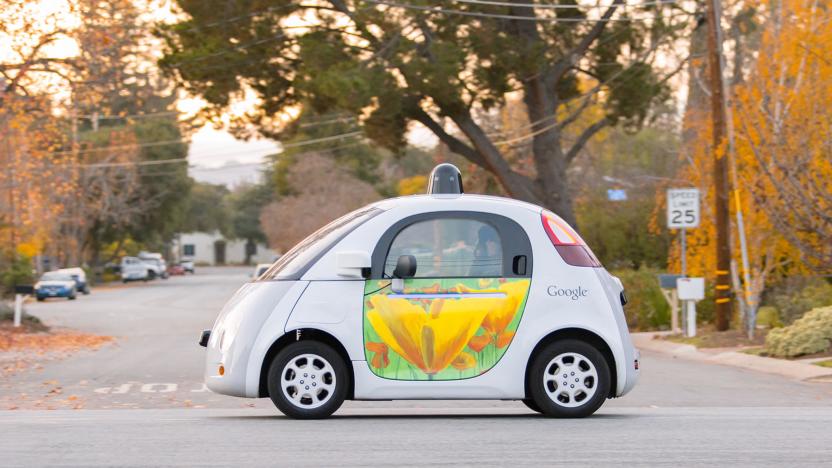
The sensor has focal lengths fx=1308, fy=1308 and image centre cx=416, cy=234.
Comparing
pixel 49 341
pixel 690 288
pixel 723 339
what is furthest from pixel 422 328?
pixel 49 341

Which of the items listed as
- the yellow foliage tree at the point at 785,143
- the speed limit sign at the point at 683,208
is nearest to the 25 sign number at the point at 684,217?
the speed limit sign at the point at 683,208

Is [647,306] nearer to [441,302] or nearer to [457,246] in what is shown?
[457,246]

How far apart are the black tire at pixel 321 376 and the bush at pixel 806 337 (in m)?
11.4

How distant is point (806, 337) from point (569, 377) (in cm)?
1049

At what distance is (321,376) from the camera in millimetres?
10039

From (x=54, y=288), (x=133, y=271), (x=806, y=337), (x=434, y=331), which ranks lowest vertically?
(x=54, y=288)

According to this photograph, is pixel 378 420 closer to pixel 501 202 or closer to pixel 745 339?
pixel 501 202

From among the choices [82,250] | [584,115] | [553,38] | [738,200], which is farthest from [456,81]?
[82,250]

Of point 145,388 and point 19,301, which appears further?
point 19,301

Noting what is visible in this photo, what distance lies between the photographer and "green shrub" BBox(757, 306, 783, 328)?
2567cm

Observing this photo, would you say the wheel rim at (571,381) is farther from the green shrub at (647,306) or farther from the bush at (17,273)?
the bush at (17,273)

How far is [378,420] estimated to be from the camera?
1012 cm

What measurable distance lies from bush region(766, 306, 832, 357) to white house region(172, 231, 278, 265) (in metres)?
143

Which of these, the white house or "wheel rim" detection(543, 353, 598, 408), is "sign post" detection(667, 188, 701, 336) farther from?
the white house
